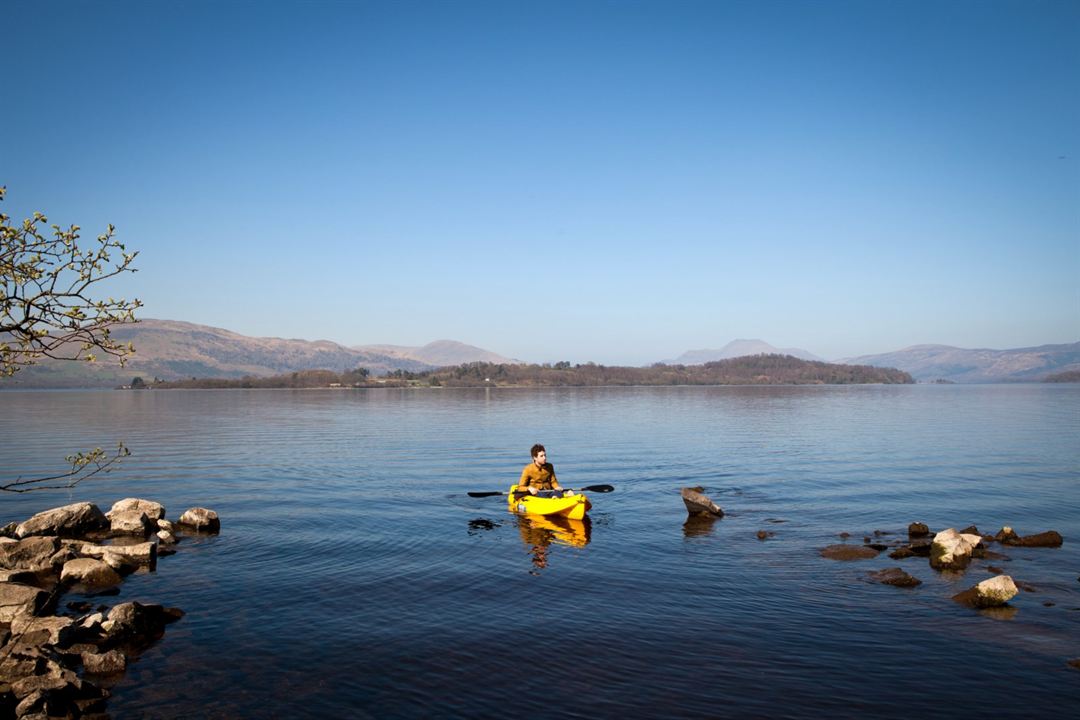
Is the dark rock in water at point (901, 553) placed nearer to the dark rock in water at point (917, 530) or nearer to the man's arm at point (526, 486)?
the dark rock in water at point (917, 530)

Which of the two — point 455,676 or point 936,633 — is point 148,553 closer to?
point 455,676

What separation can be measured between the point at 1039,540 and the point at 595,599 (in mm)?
14874

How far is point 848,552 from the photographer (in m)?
20.4

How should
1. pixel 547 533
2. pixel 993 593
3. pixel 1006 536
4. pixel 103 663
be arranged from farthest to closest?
1. pixel 547 533
2. pixel 1006 536
3. pixel 993 593
4. pixel 103 663

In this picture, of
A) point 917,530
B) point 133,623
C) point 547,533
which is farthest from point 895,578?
point 133,623

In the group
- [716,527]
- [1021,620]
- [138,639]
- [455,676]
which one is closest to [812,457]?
[716,527]

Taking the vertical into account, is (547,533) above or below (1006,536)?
below

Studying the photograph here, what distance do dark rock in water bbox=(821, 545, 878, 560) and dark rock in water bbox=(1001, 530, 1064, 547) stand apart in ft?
16.0

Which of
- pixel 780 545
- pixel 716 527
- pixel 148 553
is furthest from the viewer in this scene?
pixel 716 527

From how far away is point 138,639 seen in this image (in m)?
13.9

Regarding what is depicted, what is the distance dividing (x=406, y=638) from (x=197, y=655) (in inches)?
155

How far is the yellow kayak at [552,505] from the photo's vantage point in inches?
1029

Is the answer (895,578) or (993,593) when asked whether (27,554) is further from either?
(993,593)

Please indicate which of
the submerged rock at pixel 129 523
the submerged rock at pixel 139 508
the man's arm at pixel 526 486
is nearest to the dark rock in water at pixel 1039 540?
the man's arm at pixel 526 486
